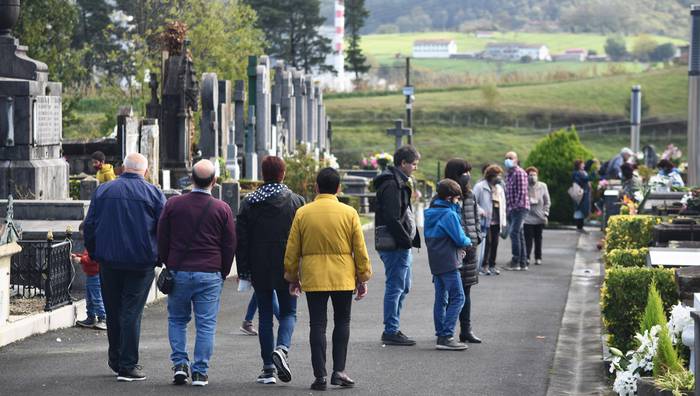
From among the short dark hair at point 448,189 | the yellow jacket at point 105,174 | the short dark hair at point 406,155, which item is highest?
the short dark hair at point 406,155

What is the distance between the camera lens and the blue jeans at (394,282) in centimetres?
1352

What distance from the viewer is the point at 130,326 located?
11.2m

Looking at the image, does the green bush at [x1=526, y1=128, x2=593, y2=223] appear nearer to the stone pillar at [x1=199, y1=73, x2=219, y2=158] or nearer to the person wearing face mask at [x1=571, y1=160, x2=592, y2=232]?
the person wearing face mask at [x1=571, y1=160, x2=592, y2=232]

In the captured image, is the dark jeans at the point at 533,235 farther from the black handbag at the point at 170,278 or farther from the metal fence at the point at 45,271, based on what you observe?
the black handbag at the point at 170,278

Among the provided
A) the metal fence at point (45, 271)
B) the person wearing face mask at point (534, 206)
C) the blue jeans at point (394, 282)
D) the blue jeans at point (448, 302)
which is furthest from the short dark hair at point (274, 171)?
the person wearing face mask at point (534, 206)

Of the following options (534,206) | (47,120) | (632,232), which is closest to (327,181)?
(632,232)

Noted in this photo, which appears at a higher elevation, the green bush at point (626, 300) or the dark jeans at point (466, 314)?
the green bush at point (626, 300)

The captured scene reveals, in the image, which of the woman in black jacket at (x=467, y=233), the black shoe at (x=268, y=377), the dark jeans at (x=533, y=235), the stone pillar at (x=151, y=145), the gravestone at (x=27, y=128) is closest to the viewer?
the black shoe at (x=268, y=377)

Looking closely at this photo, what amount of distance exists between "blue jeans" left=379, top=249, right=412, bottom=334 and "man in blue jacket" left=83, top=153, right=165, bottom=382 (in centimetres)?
288

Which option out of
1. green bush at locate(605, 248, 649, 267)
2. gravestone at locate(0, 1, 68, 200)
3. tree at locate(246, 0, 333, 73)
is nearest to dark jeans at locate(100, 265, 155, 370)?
green bush at locate(605, 248, 649, 267)

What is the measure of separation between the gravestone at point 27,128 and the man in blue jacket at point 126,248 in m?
10.3

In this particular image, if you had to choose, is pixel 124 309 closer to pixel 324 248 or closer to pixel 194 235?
pixel 194 235

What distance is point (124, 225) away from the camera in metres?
11.2

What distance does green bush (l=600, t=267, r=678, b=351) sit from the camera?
12047 millimetres
